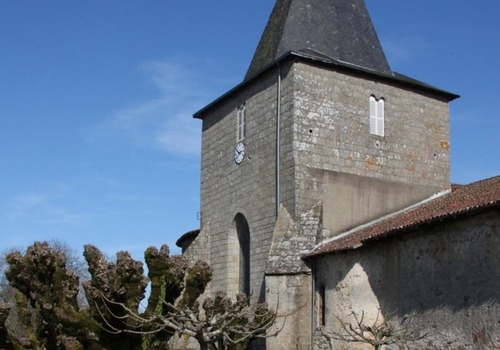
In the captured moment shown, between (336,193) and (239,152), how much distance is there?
381 centimetres

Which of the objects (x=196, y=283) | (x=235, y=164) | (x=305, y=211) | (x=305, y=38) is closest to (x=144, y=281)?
(x=196, y=283)

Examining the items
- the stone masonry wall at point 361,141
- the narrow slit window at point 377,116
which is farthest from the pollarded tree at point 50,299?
the narrow slit window at point 377,116

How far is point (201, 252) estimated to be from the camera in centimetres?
2389

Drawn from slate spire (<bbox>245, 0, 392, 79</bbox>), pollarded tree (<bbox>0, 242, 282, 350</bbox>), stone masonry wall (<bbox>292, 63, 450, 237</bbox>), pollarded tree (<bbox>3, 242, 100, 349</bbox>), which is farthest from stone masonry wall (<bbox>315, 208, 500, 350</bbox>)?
slate spire (<bbox>245, 0, 392, 79</bbox>)

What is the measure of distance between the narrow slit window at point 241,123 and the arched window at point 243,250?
2.46m

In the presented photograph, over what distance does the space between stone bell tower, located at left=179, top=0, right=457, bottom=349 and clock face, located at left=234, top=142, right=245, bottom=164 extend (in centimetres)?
6

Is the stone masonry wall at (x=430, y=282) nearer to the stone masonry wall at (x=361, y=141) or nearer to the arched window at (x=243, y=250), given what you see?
the stone masonry wall at (x=361, y=141)

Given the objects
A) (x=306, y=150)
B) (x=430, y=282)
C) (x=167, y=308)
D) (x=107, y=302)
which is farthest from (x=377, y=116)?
(x=107, y=302)

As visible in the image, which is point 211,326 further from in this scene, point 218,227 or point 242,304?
point 218,227

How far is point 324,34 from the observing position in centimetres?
2248

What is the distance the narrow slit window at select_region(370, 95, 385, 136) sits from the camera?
21641 mm

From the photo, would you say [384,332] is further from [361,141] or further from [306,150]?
[361,141]

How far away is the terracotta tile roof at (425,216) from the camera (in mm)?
14469

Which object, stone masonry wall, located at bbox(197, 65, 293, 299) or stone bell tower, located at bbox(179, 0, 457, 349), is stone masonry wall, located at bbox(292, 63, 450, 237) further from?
stone masonry wall, located at bbox(197, 65, 293, 299)
